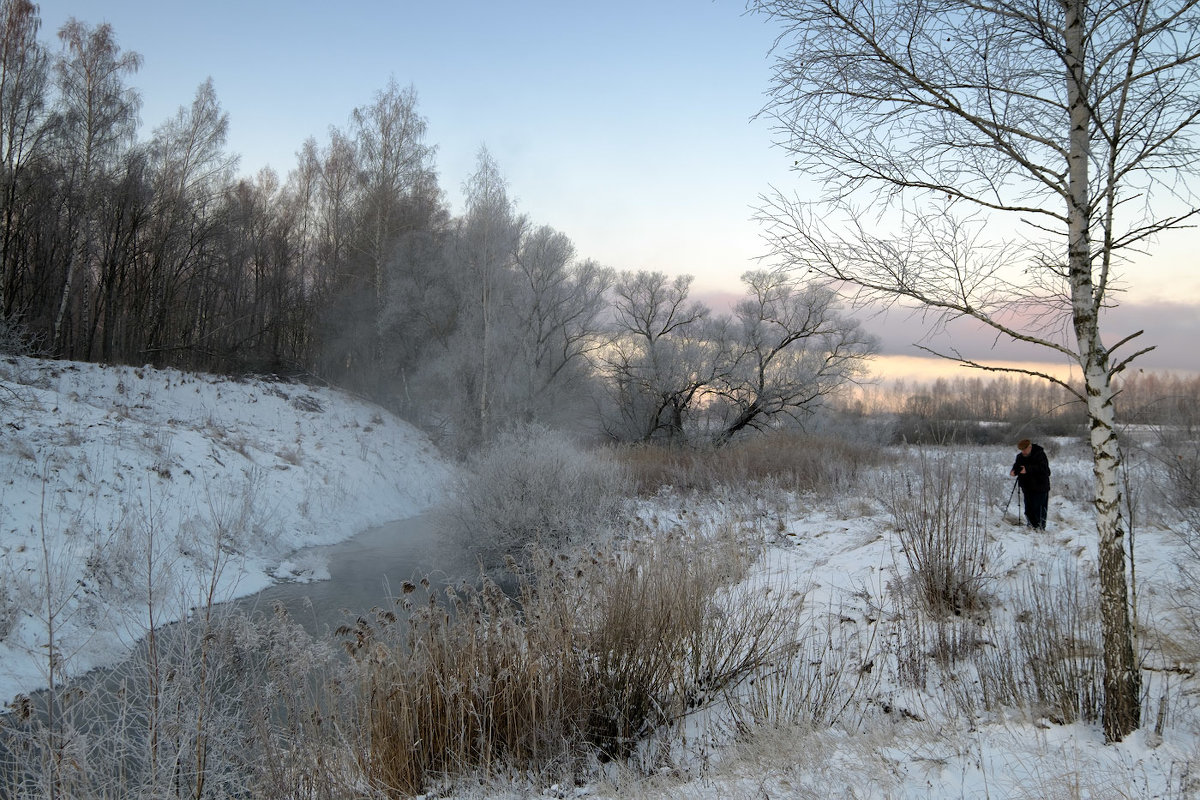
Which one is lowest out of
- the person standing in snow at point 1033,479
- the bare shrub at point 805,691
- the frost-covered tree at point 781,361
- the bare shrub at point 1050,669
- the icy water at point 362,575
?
the icy water at point 362,575

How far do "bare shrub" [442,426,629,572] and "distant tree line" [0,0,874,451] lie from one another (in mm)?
10256

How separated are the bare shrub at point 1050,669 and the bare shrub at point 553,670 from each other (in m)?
1.40

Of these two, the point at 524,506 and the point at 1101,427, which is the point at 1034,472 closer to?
the point at 1101,427

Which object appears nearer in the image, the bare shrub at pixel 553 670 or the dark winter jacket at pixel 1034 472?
the bare shrub at pixel 553 670

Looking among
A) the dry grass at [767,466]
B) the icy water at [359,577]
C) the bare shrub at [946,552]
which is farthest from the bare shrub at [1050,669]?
the dry grass at [767,466]

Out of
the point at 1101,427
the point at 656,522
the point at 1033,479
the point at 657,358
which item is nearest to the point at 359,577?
the point at 656,522

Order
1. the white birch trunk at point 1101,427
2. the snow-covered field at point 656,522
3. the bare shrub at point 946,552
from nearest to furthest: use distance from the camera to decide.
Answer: the white birch trunk at point 1101,427, the snow-covered field at point 656,522, the bare shrub at point 946,552

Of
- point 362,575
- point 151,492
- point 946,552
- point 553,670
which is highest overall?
point 946,552

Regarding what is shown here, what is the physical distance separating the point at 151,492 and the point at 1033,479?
1360 centimetres

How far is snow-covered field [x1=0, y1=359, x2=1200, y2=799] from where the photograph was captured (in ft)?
11.6

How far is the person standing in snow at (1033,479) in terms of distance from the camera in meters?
8.88

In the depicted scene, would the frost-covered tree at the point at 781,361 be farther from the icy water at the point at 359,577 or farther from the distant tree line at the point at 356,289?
the icy water at the point at 359,577

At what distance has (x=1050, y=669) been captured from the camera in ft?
13.3

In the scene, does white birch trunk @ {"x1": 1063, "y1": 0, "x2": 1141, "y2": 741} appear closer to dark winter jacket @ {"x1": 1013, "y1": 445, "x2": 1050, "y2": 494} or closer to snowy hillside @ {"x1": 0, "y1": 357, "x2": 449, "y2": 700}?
snowy hillside @ {"x1": 0, "y1": 357, "x2": 449, "y2": 700}
